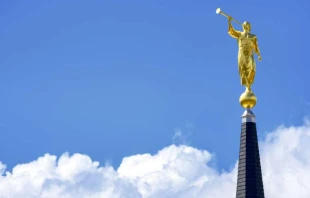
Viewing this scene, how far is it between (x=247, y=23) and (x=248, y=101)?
14.9ft

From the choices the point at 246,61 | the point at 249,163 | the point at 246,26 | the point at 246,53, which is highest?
the point at 246,26

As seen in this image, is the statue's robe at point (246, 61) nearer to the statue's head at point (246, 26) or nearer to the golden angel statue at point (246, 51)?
the golden angel statue at point (246, 51)

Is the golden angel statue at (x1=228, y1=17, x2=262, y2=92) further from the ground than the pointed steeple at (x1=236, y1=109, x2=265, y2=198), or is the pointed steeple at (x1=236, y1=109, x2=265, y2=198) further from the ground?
the golden angel statue at (x1=228, y1=17, x2=262, y2=92)

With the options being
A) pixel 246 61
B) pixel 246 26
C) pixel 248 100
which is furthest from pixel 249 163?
pixel 246 26

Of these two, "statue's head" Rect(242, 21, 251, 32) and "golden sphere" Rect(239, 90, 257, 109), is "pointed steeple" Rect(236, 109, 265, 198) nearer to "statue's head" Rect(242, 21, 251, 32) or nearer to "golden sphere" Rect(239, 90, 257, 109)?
"golden sphere" Rect(239, 90, 257, 109)

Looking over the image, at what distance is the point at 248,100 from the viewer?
2389 inches

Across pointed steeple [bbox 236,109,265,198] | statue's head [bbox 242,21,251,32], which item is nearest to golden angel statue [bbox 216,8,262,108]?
statue's head [bbox 242,21,251,32]

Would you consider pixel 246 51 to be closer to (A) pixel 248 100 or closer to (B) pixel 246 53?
(B) pixel 246 53

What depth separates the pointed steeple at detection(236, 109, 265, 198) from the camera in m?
58.8

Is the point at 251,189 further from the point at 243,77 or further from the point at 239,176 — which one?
the point at 243,77

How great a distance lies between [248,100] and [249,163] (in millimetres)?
3670

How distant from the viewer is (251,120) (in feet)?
199

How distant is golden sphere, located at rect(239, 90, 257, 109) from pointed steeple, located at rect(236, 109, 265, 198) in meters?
0.32

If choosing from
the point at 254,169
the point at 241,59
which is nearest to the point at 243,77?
the point at 241,59
